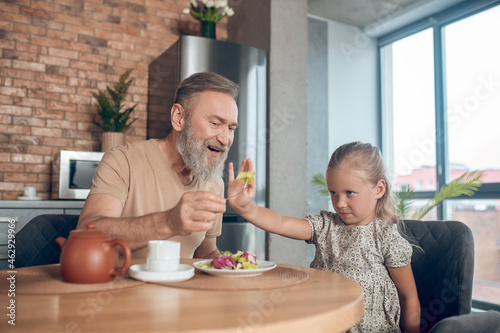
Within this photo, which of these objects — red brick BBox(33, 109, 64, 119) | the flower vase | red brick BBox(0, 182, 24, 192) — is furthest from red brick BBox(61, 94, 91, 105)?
the flower vase

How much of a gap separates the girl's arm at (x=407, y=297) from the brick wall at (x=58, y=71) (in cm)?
278

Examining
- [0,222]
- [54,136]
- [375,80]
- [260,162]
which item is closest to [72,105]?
[54,136]

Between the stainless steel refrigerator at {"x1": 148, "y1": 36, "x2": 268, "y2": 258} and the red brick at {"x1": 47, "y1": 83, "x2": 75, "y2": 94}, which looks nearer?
the stainless steel refrigerator at {"x1": 148, "y1": 36, "x2": 268, "y2": 258}

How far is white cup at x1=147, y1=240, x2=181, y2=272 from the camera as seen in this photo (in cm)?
102

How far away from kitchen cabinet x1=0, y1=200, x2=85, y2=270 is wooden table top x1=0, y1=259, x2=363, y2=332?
213cm

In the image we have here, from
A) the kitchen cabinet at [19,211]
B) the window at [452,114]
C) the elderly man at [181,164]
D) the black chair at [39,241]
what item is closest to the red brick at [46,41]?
the kitchen cabinet at [19,211]

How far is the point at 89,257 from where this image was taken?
920 mm

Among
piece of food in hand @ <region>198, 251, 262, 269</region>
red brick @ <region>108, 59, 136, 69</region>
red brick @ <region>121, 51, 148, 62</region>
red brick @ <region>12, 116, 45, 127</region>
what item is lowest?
piece of food in hand @ <region>198, 251, 262, 269</region>

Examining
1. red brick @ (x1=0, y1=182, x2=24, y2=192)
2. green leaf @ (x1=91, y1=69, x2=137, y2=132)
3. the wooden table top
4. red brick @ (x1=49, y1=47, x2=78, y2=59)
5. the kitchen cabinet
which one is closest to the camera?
the wooden table top

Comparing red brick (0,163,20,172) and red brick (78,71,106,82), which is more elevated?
red brick (78,71,106,82)

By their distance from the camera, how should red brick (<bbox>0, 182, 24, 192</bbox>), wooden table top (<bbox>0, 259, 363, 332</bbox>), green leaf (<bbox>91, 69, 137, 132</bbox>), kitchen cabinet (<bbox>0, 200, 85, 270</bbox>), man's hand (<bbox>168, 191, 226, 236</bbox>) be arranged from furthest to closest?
green leaf (<bbox>91, 69, 137, 132</bbox>) < red brick (<bbox>0, 182, 24, 192</bbox>) < kitchen cabinet (<bbox>0, 200, 85, 270</bbox>) < man's hand (<bbox>168, 191, 226, 236</bbox>) < wooden table top (<bbox>0, 259, 363, 332</bbox>)

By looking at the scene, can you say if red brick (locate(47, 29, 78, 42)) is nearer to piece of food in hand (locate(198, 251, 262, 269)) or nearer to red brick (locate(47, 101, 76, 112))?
red brick (locate(47, 101, 76, 112))

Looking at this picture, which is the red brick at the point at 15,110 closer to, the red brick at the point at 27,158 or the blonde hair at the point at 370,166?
the red brick at the point at 27,158

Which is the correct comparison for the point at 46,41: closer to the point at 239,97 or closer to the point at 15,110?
the point at 15,110
